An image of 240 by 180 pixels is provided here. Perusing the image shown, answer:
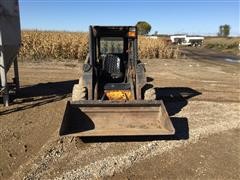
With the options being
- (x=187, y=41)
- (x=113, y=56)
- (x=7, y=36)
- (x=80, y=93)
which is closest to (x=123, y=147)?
(x=80, y=93)

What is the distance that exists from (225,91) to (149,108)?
6.28 metres

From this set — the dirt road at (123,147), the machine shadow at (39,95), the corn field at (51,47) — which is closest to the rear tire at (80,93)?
the dirt road at (123,147)

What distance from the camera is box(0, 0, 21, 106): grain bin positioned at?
896cm

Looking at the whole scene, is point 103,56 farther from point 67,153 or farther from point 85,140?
point 67,153

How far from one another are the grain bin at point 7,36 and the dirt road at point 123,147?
804mm

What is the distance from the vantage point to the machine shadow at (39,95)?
31.9 ft

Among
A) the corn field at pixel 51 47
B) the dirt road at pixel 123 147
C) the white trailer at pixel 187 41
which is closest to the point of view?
the dirt road at pixel 123 147

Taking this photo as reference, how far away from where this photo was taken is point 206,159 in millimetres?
6258

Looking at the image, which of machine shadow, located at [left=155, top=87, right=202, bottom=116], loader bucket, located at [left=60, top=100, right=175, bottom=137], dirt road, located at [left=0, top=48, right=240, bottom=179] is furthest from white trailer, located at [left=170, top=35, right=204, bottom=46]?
loader bucket, located at [left=60, top=100, right=175, bottom=137]

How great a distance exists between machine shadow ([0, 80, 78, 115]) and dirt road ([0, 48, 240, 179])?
0.09ft

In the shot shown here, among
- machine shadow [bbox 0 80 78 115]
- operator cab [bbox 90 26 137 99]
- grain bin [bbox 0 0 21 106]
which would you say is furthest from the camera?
machine shadow [bbox 0 80 78 115]

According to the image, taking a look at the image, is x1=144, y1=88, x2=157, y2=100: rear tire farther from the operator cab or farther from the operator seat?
the operator seat

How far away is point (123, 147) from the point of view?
6.67m

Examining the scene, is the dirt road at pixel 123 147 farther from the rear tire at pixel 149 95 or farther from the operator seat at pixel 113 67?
the operator seat at pixel 113 67
